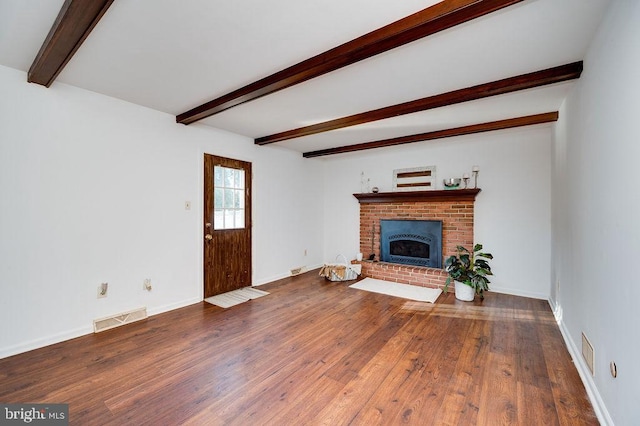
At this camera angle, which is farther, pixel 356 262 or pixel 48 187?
pixel 356 262

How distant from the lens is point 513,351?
2.45 metres

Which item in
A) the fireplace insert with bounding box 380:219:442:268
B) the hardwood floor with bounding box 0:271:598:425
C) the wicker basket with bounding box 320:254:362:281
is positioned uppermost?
the fireplace insert with bounding box 380:219:442:268

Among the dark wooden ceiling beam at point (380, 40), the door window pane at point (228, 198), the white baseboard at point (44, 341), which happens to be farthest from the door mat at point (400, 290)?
the white baseboard at point (44, 341)

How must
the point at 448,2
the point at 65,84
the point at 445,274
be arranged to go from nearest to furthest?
the point at 448,2, the point at 65,84, the point at 445,274

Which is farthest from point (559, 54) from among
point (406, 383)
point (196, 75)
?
point (196, 75)

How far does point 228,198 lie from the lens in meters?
4.17

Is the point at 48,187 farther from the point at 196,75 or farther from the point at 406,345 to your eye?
Answer: the point at 406,345

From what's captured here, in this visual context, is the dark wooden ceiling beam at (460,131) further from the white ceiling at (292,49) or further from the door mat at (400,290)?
the door mat at (400,290)

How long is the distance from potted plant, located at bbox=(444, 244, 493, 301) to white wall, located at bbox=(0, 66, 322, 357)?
3.62 meters

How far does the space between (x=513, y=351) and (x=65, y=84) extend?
15.8 feet

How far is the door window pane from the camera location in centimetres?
A: 401

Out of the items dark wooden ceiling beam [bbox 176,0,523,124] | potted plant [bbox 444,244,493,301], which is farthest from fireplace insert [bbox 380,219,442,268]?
dark wooden ceiling beam [bbox 176,0,523,124]

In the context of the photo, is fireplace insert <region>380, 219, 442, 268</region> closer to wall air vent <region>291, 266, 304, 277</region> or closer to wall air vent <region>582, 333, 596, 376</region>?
wall air vent <region>291, 266, 304, 277</region>

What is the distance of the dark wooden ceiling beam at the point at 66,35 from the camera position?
1.51 m
